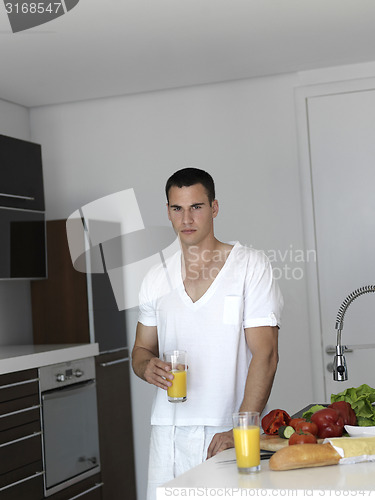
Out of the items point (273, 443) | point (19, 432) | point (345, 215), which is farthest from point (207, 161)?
point (273, 443)

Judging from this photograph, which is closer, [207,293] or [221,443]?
[221,443]

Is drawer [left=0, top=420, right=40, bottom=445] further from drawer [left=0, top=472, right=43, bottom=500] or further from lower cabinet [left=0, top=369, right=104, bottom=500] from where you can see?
drawer [left=0, top=472, right=43, bottom=500]

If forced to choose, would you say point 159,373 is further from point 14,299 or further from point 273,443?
point 14,299

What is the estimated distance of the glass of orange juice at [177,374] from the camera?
7.54ft

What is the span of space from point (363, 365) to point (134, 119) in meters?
2.02

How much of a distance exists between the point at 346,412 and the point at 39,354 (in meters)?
2.09

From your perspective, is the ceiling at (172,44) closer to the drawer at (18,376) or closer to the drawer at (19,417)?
the drawer at (18,376)

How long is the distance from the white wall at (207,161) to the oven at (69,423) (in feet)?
1.67

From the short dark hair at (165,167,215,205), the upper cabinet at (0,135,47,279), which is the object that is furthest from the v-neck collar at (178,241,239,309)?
the upper cabinet at (0,135,47,279)

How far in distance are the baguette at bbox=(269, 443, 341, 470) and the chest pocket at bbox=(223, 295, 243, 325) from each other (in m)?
0.83

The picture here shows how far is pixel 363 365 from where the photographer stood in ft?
13.6

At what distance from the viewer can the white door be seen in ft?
13.6

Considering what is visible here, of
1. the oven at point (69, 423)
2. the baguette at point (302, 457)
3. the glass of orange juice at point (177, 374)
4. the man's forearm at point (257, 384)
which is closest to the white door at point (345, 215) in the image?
the oven at point (69, 423)

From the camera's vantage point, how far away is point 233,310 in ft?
8.13
